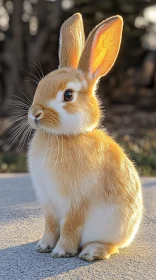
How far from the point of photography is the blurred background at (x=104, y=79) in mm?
8844

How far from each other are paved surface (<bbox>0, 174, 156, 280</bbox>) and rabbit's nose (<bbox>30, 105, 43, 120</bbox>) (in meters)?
0.72

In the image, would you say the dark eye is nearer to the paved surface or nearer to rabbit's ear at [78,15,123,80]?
rabbit's ear at [78,15,123,80]

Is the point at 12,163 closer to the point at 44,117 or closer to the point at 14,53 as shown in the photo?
the point at 14,53

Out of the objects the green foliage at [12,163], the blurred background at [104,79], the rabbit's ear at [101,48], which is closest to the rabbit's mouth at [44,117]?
the rabbit's ear at [101,48]

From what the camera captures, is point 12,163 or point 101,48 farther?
point 12,163

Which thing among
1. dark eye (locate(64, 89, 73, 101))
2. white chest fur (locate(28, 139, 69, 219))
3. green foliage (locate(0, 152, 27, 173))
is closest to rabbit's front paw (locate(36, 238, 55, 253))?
white chest fur (locate(28, 139, 69, 219))

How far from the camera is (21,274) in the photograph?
246cm

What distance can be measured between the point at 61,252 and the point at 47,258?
10cm

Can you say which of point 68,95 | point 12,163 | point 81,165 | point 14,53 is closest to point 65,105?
point 68,95

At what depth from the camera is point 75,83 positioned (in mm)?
2551

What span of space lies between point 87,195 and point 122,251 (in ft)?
1.60

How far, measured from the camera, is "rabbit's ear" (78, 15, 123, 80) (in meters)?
2.61

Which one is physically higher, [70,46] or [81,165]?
[70,46]

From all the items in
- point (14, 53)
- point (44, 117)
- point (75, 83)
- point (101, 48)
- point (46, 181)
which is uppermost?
point (101, 48)
